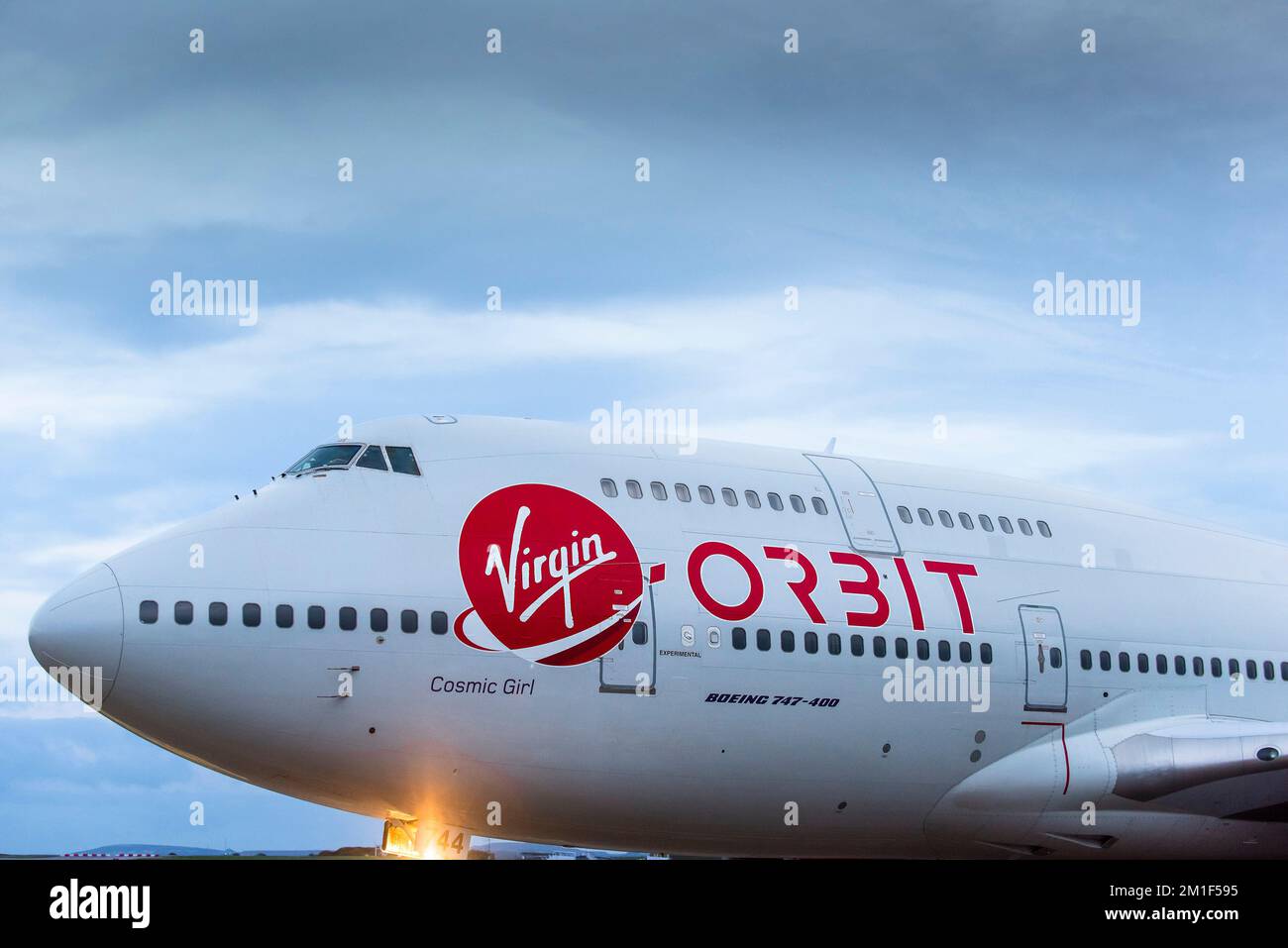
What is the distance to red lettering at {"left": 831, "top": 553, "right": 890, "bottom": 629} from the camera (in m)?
19.3

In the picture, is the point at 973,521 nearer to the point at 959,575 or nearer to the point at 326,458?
the point at 959,575

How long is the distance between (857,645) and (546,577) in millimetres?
4400

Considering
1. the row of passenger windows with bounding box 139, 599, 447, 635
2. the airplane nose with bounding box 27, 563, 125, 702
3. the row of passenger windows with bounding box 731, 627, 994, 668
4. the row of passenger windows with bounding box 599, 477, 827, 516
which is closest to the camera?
the airplane nose with bounding box 27, 563, 125, 702

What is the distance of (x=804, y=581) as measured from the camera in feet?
62.7

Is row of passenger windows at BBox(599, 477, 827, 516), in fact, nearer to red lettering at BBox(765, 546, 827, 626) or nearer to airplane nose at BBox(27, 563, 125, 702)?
red lettering at BBox(765, 546, 827, 626)

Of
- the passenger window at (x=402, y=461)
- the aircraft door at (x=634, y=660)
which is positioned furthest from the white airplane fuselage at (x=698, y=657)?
the passenger window at (x=402, y=461)

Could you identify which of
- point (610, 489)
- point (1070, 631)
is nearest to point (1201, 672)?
point (1070, 631)

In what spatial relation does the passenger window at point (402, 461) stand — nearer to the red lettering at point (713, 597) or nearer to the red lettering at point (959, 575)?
the red lettering at point (713, 597)

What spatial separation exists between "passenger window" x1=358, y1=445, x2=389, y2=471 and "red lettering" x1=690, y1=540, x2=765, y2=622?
388 centimetres

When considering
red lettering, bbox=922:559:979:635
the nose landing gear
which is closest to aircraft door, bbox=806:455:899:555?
red lettering, bbox=922:559:979:635

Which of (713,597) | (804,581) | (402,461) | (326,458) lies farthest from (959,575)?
(326,458)

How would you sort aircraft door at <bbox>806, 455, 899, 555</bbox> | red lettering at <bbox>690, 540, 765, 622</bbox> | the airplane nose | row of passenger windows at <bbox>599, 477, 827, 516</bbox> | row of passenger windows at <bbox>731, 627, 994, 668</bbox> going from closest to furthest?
the airplane nose
red lettering at <bbox>690, 540, 765, 622</bbox>
row of passenger windows at <bbox>731, 627, 994, 668</bbox>
row of passenger windows at <bbox>599, 477, 827, 516</bbox>
aircraft door at <bbox>806, 455, 899, 555</bbox>
